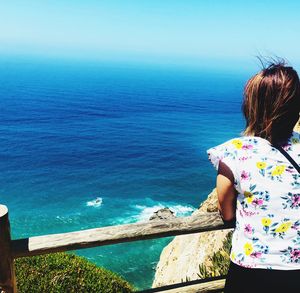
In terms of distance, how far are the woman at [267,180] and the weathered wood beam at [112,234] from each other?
1.36 meters

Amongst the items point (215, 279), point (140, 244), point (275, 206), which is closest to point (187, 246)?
point (140, 244)

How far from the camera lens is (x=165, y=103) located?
503 feet

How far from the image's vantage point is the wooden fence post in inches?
142

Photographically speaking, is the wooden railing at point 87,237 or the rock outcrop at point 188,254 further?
the rock outcrop at point 188,254

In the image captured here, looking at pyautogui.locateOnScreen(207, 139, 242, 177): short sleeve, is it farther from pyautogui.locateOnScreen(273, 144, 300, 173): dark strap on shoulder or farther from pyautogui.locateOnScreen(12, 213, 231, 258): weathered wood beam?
pyautogui.locateOnScreen(12, 213, 231, 258): weathered wood beam

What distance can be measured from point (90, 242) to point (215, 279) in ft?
6.77

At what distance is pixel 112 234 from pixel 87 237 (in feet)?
1.00

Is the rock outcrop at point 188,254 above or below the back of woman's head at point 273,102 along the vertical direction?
below

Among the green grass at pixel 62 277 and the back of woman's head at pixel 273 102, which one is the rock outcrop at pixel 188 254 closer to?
the green grass at pixel 62 277

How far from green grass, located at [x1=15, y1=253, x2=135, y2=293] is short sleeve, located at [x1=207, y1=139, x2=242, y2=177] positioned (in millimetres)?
6782

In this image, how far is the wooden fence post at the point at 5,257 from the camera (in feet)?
11.8

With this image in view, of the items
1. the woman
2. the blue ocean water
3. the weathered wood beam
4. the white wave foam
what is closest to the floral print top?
the woman

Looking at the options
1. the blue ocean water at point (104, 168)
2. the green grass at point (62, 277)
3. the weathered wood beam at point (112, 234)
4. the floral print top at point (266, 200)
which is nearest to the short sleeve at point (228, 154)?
the floral print top at point (266, 200)

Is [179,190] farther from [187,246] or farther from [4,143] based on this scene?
[4,143]
